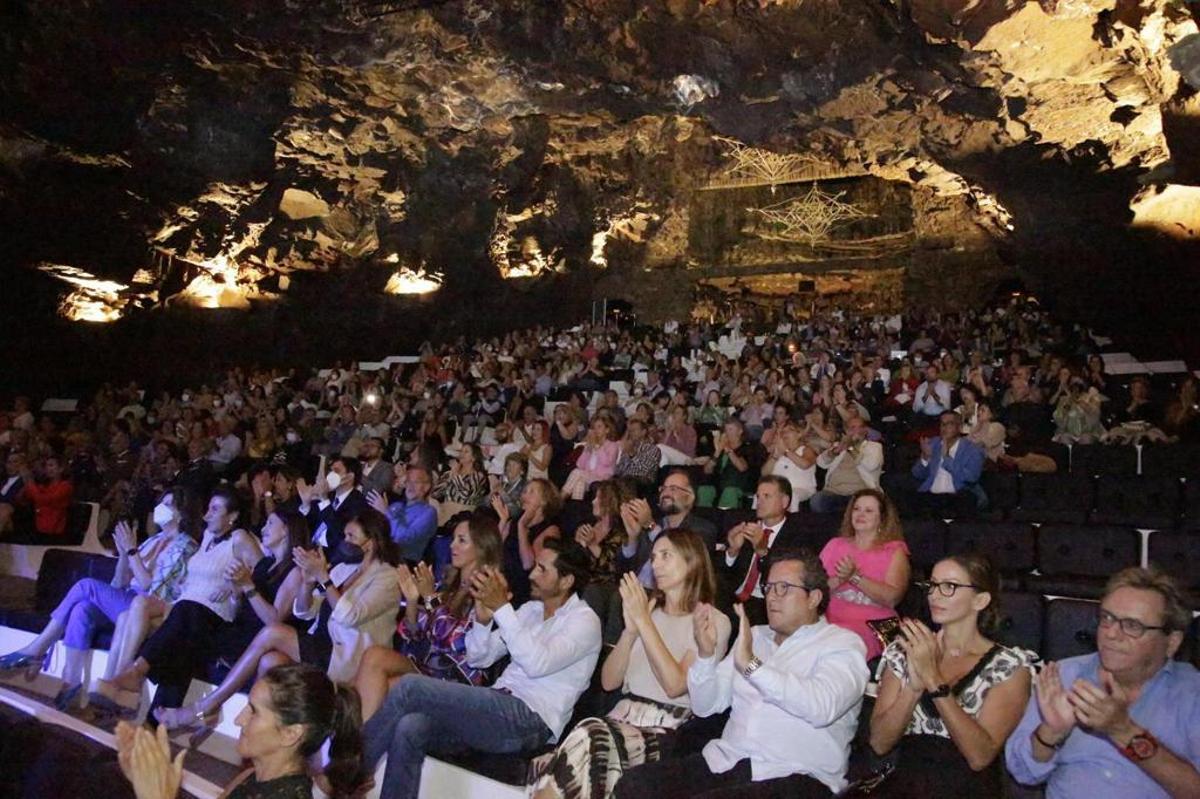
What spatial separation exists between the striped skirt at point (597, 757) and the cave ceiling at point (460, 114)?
8919 millimetres

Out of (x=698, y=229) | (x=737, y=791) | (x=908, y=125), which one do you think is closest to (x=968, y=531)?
(x=737, y=791)

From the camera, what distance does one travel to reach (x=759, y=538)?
4.04 m

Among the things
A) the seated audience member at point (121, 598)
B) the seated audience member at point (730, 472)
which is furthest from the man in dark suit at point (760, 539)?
the seated audience member at point (121, 598)

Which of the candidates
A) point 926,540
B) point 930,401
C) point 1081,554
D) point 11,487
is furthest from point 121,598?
point 930,401

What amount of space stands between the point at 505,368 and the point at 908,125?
761cm

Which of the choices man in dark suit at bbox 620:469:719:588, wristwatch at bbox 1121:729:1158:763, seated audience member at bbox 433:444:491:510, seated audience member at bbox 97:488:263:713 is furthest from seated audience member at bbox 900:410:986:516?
seated audience member at bbox 97:488:263:713

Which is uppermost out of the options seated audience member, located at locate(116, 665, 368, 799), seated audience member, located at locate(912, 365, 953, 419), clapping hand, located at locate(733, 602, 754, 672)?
seated audience member, located at locate(912, 365, 953, 419)

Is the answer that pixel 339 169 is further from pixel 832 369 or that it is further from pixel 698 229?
pixel 832 369

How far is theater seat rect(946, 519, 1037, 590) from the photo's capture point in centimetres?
446

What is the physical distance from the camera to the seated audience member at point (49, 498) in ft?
22.5

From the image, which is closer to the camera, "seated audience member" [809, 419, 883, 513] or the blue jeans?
the blue jeans

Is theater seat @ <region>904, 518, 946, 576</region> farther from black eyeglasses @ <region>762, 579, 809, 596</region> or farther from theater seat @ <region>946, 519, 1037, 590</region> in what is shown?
black eyeglasses @ <region>762, 579, 809, 596</region>

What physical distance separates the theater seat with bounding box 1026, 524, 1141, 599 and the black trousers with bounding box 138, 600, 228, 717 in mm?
3866

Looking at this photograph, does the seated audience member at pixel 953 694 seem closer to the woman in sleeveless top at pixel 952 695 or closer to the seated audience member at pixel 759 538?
the woman in sleeveless top at pixel 952 695
